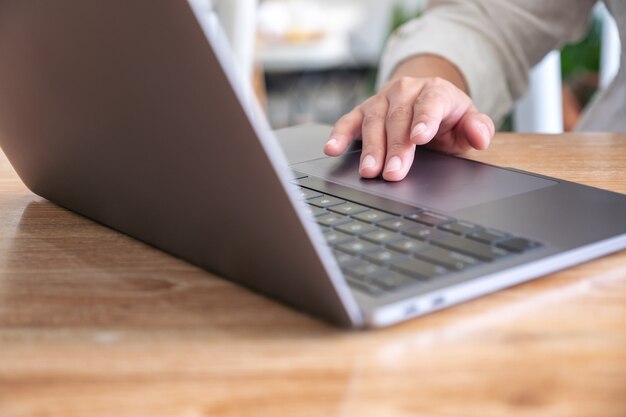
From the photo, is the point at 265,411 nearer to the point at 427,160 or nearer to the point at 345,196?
the point at 345,196

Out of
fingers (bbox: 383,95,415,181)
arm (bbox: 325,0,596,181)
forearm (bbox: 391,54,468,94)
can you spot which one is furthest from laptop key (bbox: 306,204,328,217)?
forearm (bbox: 391,54,468,94)

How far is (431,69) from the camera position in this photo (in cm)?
108

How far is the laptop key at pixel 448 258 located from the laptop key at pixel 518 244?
3cm

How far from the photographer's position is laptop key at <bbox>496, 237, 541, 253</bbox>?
463mm

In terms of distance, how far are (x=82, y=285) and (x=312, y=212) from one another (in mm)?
156

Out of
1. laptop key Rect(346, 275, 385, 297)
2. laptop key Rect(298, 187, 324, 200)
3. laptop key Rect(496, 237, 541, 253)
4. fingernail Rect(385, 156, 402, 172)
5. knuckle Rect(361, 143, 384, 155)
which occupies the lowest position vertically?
laptop key Rect(298, 187, 324, 200)

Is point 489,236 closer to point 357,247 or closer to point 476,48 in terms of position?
point 357,247

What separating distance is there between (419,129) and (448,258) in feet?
0.84

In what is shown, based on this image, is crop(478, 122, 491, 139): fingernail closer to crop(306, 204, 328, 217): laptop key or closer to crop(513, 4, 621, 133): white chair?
crop(306, 204, 328, 217): laptop key

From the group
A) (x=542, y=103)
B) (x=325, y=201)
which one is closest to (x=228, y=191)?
(x=325, y=201)

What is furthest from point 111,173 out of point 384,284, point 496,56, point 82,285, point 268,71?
point 268,71

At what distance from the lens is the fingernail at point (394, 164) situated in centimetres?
65

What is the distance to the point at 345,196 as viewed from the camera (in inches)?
23.2

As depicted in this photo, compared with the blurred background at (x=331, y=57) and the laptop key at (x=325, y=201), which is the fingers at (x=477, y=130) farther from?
the blurred background at (x=331, y=57)
